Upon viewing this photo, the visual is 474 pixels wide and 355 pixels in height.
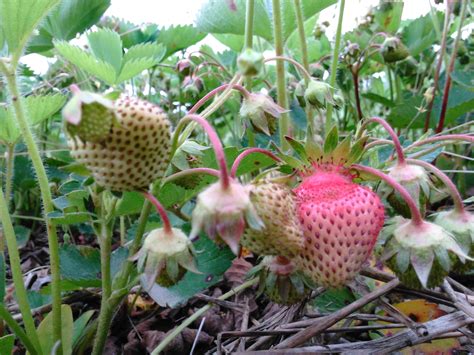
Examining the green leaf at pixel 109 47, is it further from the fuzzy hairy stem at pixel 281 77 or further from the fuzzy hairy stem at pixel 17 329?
the fuzzy hairy stem at pixel 17 329

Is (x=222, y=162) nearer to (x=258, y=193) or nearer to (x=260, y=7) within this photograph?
(x=258, y=193)

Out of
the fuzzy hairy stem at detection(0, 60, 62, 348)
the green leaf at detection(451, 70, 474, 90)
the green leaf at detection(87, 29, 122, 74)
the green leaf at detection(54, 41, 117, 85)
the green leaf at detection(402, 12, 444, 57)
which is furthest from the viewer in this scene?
the green leaf at detection(402, 12, 444, 57)

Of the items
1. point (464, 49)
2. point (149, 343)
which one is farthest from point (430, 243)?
point (464, 49)

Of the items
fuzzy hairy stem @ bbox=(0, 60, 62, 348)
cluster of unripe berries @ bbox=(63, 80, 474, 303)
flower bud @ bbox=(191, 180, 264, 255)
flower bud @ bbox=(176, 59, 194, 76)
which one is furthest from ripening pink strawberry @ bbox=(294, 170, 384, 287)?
flower bud @ bbox=(176, 59, 194, 76)

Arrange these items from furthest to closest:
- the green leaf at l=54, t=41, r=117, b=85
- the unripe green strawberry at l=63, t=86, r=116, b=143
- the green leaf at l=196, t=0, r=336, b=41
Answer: the green leaf at l=196, t=0, r=336, b=41 → the green leaf at l=54, t=41, r=117, b=85 → the unripe green strawberry at l=63, t=86, r=116, b=143

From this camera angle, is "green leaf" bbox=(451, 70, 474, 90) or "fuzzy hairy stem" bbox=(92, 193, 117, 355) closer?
"fuzzy hairy stem" bbox=(92, 193, 117, 355)

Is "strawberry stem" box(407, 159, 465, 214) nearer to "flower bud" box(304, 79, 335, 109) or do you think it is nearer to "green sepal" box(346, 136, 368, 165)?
"green sepal" box(346, 136, 368, 165)
